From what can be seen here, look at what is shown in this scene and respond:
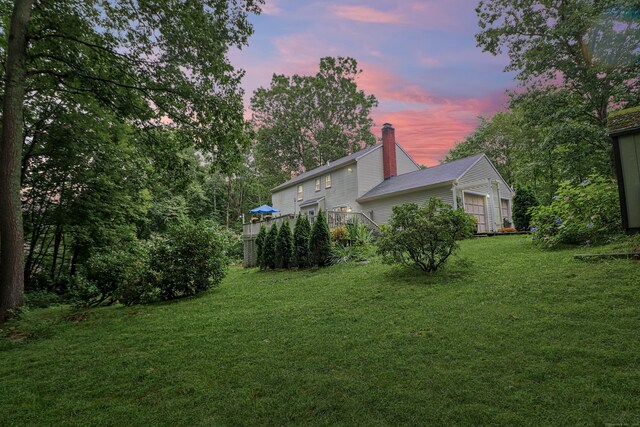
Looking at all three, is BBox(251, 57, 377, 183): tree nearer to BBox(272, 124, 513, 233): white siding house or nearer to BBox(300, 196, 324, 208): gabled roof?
BBox(272, 124, 513, 233): white siding house

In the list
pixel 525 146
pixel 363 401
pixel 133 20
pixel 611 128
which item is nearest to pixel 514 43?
pixel 525 146

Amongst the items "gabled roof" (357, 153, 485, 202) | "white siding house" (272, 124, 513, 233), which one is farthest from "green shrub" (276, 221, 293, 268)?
"gabled roof" (357, 153, 485, 202)

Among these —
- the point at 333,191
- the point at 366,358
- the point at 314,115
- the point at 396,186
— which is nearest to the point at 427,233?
the point at 366,358

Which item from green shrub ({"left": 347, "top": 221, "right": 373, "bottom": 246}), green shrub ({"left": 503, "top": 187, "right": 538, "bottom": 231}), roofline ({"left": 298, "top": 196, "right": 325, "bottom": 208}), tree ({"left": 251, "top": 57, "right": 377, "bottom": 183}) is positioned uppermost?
tree ({"left": 251, "top": 57, "right": 377, "bottom": 183})

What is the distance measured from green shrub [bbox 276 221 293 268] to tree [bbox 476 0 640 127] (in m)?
13.4

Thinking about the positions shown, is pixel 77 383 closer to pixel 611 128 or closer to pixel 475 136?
pixel 611 128

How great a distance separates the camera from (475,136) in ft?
97.5

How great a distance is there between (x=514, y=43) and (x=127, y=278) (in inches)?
767

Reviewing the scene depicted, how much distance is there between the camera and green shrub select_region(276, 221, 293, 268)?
9.98m

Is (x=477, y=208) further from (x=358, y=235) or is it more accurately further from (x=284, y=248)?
(x=284, y=248)

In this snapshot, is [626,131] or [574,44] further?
[574,44]

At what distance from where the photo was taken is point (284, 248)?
10.1 meters

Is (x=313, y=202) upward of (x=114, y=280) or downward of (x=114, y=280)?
upward

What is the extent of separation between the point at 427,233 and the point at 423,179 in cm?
1072
